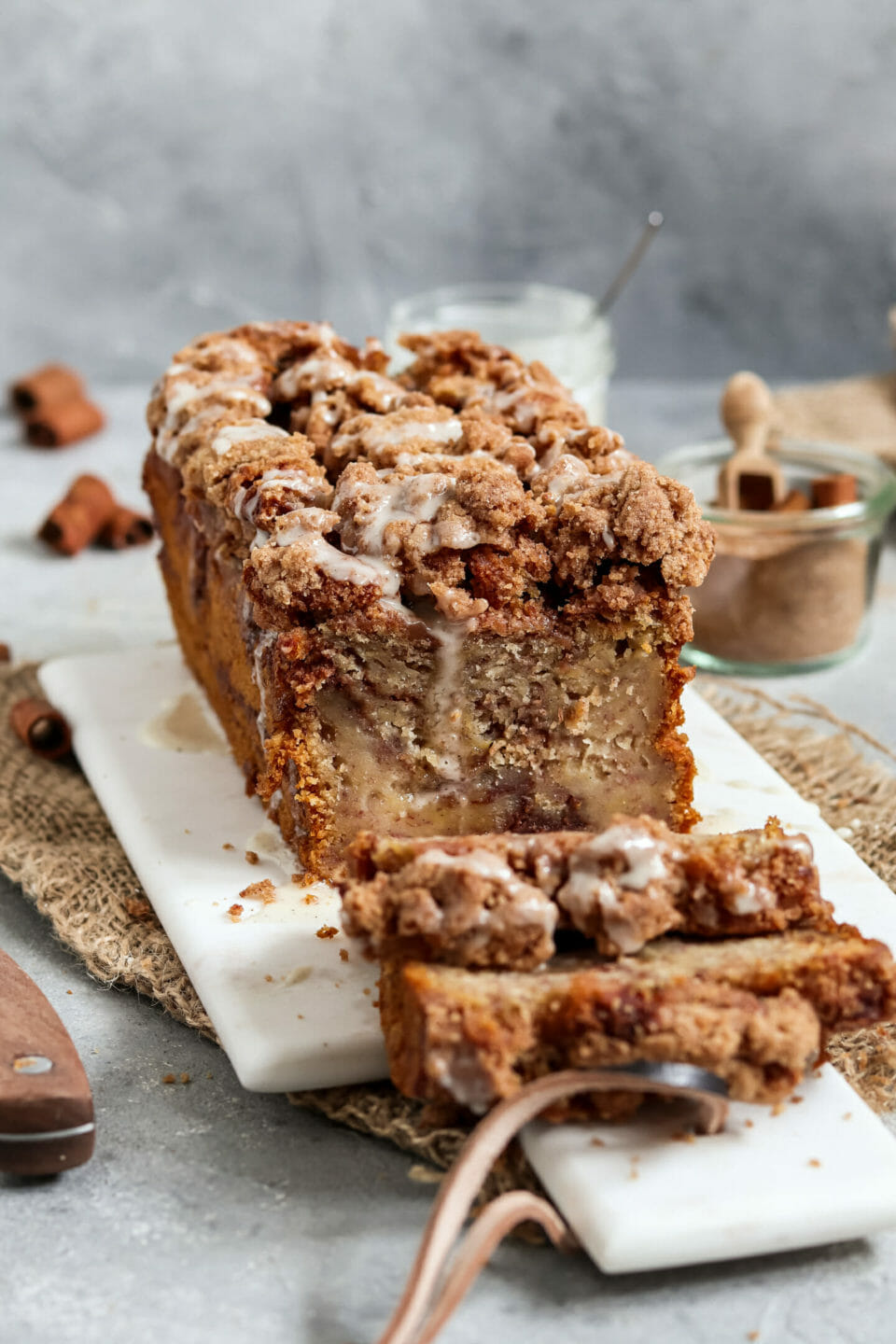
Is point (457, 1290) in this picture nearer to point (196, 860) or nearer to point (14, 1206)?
point (14, 1206)

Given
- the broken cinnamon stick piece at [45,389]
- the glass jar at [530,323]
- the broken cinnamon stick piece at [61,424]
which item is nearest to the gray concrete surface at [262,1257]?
the glass jar at [530,323]

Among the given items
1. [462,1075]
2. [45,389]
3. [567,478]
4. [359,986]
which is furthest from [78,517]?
[462,1075]

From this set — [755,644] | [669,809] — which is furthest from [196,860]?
[755,644]

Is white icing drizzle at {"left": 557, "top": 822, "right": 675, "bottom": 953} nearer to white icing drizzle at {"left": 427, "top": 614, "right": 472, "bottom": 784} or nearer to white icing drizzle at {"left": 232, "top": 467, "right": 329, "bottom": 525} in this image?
white icing drizzle at {"left": 427, "top": 614, "right": 472, "bottom": 784}

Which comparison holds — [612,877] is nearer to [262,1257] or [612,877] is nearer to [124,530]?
[262,1257]

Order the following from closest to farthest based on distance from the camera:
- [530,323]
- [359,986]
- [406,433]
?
[359,986] < [406,433] < [530,323]
